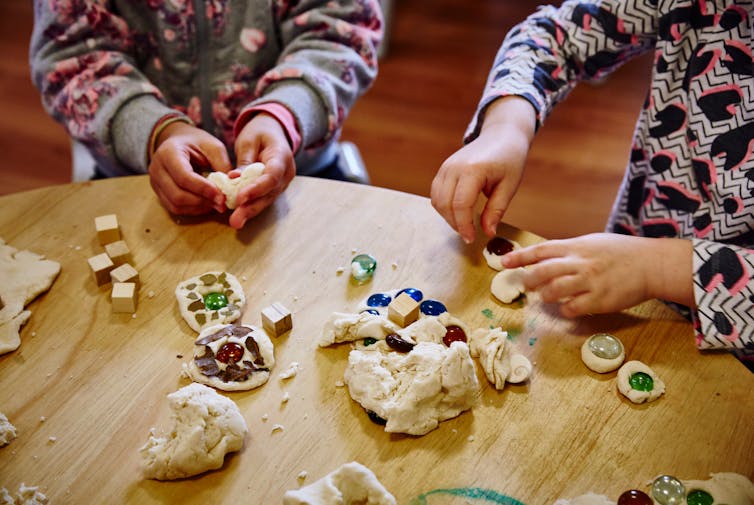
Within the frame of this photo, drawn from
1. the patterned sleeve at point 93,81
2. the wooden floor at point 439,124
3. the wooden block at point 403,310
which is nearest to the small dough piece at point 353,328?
the wooden block at point 403,310

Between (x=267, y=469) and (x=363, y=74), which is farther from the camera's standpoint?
(x=363, y=74)

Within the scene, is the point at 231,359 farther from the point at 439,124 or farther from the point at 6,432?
the point at 439,124

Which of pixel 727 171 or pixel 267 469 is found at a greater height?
pixel 727 171

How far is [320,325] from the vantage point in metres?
0.80

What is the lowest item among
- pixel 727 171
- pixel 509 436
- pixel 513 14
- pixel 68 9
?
pixel 513 14

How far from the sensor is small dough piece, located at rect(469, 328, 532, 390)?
733 mm

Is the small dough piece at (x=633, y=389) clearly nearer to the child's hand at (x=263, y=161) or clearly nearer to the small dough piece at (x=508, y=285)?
the small dough piece at (x=508, y=285)

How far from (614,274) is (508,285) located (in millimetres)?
129

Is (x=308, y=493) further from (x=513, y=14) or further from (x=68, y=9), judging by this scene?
(x=513, y=14)

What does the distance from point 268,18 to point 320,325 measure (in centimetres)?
62

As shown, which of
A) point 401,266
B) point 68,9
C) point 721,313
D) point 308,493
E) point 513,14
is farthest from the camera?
point 513,14

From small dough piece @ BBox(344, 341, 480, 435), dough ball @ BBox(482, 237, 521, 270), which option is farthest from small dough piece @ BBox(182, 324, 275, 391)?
dough ball @ BBox(482, 237, 521, 270)

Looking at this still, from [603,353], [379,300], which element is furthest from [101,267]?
[603,353]

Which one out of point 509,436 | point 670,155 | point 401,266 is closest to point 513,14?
point 670,155
